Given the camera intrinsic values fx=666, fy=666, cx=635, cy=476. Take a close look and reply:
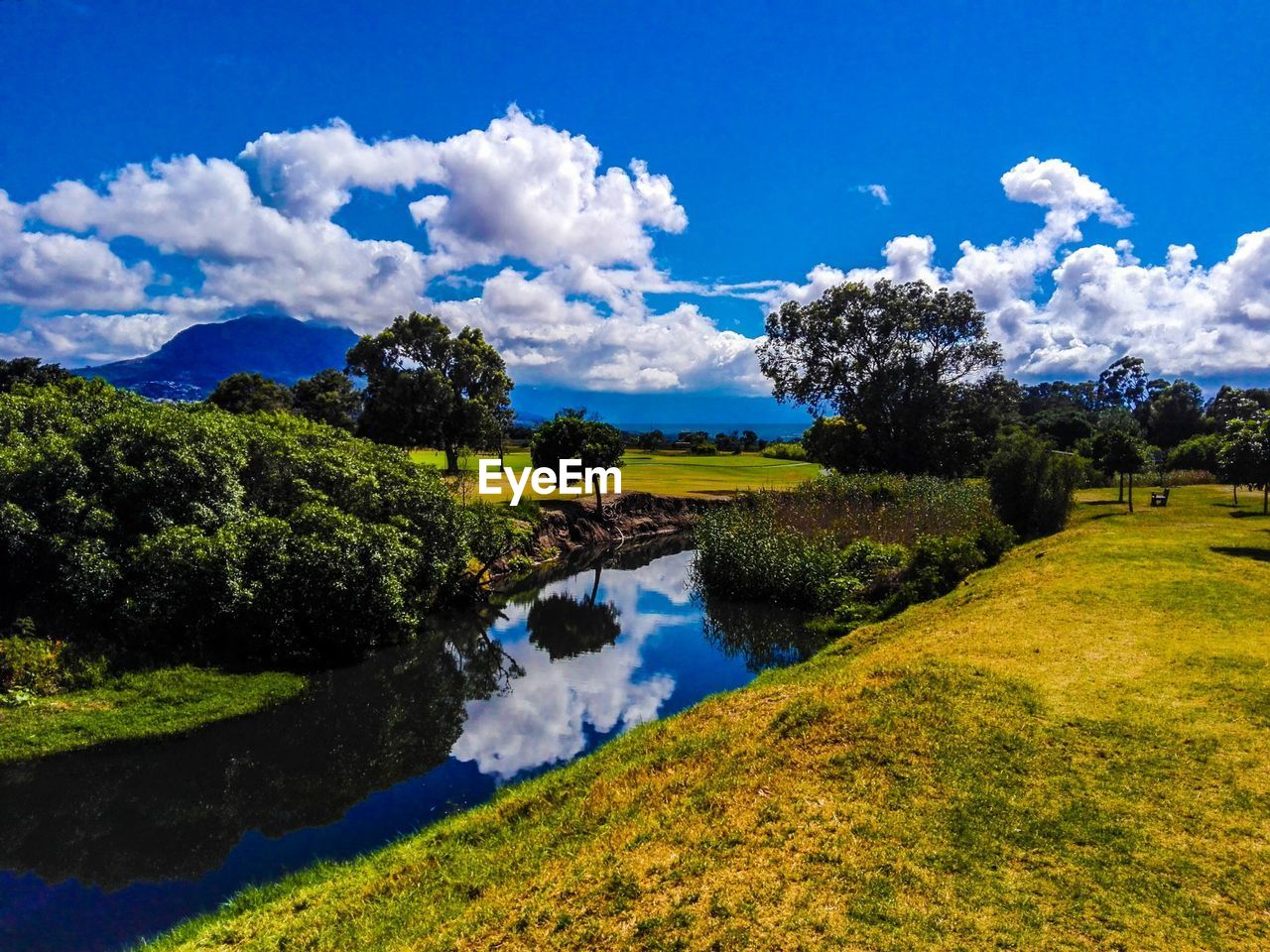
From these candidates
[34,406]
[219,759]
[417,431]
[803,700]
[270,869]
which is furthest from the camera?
[417,431]

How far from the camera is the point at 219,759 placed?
42.4 ft

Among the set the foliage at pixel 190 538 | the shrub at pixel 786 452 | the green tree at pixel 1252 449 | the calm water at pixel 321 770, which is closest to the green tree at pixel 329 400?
the shrub at pixel 786 452

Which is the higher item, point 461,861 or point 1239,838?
point 1239,838

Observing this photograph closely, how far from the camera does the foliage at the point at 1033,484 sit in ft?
85.5

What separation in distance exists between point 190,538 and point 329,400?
57.8 metres

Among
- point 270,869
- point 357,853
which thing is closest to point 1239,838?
point 357,853

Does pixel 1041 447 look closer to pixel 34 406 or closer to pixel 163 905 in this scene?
pixel 163 905

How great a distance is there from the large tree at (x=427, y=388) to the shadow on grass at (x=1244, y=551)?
1551 inches

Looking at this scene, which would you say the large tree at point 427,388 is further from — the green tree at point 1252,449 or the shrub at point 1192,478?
the shrub at point 1192,478

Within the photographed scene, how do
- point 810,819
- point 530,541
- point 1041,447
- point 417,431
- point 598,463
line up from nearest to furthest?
point 810,819, point 1041,447, point 530,541, point 598,463, point 417,431

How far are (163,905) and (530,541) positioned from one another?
80.7ft

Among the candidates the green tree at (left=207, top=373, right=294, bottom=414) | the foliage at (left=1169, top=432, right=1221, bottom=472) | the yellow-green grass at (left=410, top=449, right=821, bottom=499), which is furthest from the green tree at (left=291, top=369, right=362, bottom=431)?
the foliage at (left=1169, top=432, right=1221, bottom=472)

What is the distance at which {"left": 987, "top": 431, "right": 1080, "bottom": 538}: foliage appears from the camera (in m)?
26.0

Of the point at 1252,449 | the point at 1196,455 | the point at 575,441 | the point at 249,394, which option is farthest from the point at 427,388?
the point at 1196,455
